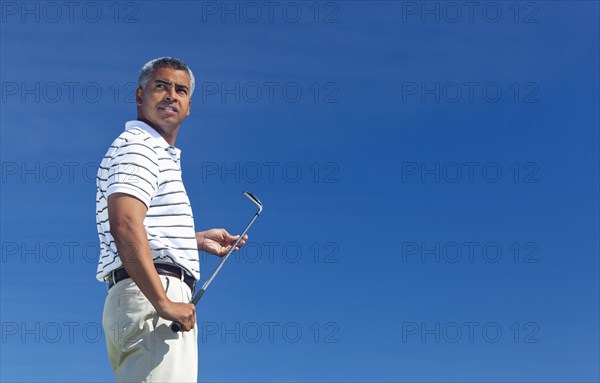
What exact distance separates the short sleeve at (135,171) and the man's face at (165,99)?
0.46m

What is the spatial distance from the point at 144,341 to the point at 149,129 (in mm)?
1650

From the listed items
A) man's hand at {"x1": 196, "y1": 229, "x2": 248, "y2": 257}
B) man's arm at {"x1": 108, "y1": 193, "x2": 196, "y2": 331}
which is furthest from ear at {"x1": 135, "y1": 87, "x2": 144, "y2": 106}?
man's hand at {"x1": 196, "y1": 229, "x2": 248, "y2": 257}

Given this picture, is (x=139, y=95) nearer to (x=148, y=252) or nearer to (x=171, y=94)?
(x=171, y=94)

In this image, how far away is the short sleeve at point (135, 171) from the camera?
611cm

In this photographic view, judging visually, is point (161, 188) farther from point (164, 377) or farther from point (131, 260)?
point (164, 377)

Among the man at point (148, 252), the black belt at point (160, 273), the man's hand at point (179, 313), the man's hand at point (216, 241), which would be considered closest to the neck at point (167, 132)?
the man at point (148, 252)

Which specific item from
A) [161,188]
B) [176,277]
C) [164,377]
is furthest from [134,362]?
[161,188]

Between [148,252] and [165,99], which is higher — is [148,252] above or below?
below

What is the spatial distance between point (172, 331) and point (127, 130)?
163cm

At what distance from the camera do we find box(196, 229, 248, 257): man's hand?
771 centimetres

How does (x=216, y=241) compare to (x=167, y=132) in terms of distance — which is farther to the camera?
(x=216, y=241)

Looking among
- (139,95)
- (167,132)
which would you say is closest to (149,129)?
(167,132)

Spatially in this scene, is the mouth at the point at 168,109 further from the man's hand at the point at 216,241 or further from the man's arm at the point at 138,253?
the man's hand at the point at 216,241

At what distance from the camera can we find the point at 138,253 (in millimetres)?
5871
